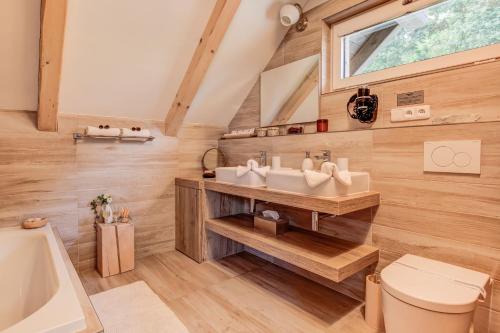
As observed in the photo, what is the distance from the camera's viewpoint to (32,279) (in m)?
1.83

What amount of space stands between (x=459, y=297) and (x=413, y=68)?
4.47ft

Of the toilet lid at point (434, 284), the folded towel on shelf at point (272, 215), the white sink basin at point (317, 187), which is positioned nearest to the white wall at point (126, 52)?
the white sink basin at point (317, 187)

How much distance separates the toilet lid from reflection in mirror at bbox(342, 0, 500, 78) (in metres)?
1.26

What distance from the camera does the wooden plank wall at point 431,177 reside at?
1481mm

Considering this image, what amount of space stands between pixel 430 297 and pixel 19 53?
273 centimetres

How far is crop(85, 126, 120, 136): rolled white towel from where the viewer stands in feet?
7.80

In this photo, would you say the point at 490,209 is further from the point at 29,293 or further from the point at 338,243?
the point at 29,293

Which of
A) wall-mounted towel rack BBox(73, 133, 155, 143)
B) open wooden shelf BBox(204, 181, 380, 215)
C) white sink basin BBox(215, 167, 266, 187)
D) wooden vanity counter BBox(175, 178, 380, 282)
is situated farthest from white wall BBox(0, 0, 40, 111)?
open wooden shelf BBox(204, 181, 380, 215)

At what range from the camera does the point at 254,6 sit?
7.52 feet

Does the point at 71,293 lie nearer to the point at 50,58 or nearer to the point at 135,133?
the point at 50,58

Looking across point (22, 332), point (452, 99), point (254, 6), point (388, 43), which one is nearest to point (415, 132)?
point (452, 99)

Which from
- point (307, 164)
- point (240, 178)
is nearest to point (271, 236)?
point (240, 178)

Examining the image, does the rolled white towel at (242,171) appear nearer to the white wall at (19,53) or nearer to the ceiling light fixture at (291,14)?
the ceiling light fixture at (291,14)

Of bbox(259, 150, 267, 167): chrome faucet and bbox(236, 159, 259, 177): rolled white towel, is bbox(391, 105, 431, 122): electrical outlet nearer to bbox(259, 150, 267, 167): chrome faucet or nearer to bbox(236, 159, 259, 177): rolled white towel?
bbox(236, 159, 259, 177): rolled white towel
